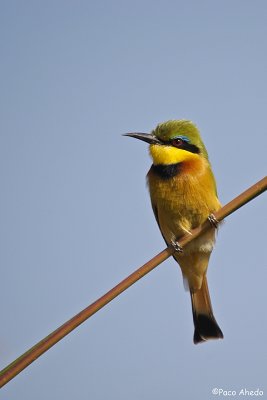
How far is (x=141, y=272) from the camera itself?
1660mm

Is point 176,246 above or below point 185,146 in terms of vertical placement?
below

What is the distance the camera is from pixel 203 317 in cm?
438

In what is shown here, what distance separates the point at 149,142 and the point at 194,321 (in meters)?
1.49

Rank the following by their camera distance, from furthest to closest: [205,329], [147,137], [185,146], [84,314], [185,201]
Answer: [205,329]
[185,146]
[147,137]
[185,201]
[84,314]

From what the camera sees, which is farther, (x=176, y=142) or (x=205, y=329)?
(x=205, y=329)

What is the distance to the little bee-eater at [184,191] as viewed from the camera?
3793mm

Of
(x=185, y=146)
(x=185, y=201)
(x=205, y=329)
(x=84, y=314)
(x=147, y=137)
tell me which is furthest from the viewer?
(x=205, y=329)

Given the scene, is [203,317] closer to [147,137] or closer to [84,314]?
[147,137]

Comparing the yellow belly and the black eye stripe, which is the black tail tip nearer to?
the yellow belly

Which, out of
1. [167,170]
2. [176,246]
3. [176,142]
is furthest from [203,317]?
[176,142]

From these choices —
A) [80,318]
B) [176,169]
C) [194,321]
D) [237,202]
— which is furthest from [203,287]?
[80,318]

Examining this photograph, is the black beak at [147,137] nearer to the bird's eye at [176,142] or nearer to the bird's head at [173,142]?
the bird's head at [173,142]

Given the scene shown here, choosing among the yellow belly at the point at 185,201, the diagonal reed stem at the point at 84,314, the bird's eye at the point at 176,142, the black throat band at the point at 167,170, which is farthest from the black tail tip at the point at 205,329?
the diagonal reed stem at the point at 84,314

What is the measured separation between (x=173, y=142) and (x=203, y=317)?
1.43 meters
